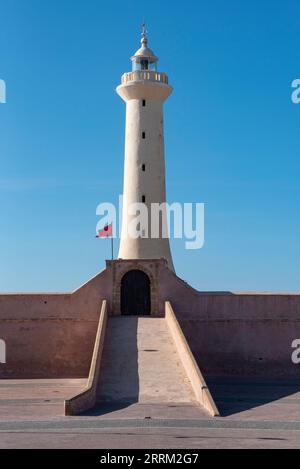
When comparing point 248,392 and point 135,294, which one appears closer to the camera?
point 248,392

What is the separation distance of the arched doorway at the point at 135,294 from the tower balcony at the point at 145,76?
9.86 metres

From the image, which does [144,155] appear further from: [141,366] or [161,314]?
[141,366]

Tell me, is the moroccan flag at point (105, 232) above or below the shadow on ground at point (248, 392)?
above

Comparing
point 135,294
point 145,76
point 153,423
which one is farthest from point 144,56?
point 153,423

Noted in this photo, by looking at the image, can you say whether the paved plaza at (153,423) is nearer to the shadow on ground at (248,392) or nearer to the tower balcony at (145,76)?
the shadow on ground at (248,392)

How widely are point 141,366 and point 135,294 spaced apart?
611 cm

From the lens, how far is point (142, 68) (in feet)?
118

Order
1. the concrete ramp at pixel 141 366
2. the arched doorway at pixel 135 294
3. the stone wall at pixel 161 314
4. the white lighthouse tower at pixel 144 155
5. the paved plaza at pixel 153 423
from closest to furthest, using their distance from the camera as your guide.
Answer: the paved plaza at pixel 153 423, the concrete ramp at pixel 141 366, the stone wall at pixel 161 314, the arched doorway at pixel 135 294, the white lighthouse tower at pixel 144 155

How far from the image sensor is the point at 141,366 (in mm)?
24391

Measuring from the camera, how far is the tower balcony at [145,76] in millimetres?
34938

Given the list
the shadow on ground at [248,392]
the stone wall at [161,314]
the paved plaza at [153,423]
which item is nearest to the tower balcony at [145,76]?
the stone wall at [161,314]

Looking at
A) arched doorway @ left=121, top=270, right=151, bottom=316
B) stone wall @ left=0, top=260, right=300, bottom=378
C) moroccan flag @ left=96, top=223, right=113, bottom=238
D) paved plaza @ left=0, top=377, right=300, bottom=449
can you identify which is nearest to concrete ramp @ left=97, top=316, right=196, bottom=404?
paved plaza @ left=0, top=377, right=300, bottom=449

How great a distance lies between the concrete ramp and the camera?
22.1 meters
